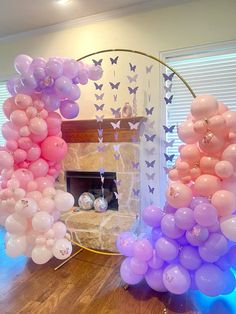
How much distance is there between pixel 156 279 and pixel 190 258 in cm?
35

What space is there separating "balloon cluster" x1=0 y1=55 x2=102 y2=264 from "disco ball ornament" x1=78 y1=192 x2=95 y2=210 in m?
0.88

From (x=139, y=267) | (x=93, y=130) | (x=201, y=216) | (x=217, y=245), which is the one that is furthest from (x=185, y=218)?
(x=93, y=130)

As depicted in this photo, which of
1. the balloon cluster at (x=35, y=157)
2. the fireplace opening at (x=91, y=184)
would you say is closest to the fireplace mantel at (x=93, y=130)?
the fireplace opening at (x=91, y=184)

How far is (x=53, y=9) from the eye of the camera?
288 cm

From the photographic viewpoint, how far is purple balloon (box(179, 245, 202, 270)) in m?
1.75

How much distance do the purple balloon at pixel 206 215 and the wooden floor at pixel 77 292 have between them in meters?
0.73

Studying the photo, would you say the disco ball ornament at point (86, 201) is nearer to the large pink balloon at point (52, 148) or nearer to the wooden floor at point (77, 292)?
the wooden floor at point (77, 292)

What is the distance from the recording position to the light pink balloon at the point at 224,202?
162 cm

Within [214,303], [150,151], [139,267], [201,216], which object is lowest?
[214,303]

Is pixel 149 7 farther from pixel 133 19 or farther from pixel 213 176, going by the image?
pixel 213 176

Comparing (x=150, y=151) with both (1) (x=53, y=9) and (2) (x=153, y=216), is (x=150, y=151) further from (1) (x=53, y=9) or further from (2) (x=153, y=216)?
(1) (x=53, y=9)

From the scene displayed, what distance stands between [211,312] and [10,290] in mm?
1652

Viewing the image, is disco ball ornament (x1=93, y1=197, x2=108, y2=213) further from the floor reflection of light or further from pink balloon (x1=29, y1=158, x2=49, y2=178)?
the floor reflection of light

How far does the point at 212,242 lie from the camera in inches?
65.6
